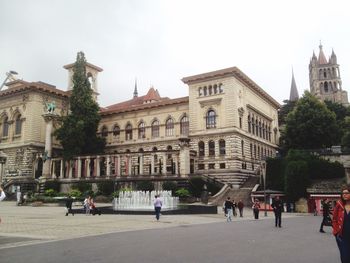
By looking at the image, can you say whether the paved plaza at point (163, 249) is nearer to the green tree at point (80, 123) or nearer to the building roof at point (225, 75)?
the building roof at point (225, 75)

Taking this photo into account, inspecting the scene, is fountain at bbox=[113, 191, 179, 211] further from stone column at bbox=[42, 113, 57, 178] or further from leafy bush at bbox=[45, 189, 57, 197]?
stone column at bbox=[42, 113, 57, 178]

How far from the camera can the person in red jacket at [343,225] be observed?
247 inches

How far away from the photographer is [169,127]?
199ft

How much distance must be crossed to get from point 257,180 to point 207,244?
40502mm

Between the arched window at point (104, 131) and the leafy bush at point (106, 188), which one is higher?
the arched window at point (104, 131)

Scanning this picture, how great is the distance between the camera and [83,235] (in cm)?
1423

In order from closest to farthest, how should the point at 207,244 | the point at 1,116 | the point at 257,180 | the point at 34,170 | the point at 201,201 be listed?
the point at 207,244
the point at 201,201
the point at 257,180
the point at 34,170
the point at 1,116

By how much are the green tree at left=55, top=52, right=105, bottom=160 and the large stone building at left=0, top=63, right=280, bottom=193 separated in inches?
88.3

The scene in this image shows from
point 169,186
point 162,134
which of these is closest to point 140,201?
point 169,186

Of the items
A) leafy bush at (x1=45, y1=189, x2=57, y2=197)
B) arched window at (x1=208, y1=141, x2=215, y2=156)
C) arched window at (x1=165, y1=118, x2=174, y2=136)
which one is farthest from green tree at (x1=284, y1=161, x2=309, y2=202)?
leafy bush at (x1=45, y1=189, x2=57, y2=197)

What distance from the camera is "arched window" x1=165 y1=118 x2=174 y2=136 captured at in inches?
2375

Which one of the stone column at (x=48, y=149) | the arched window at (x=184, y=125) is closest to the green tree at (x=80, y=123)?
the stone column at (x=48, y=149)

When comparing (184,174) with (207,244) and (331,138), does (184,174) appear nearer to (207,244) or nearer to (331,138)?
(331,138)

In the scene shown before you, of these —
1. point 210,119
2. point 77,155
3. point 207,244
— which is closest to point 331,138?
point 210,119
